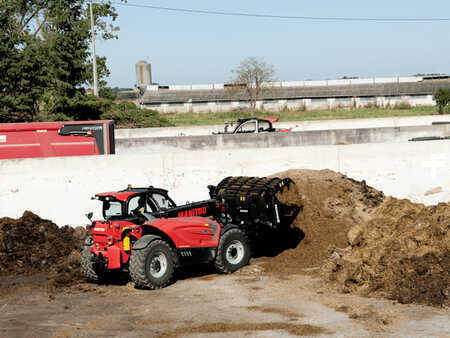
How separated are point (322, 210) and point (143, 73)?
78.6 metres

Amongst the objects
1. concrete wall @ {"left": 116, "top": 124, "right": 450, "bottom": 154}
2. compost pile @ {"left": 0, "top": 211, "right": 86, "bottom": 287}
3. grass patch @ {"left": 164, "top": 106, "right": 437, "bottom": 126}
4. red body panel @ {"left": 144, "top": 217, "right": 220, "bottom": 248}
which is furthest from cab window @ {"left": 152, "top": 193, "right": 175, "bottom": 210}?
grass patch @ {"left": 164, "top": 106, "right": 437, "bottom": 126}

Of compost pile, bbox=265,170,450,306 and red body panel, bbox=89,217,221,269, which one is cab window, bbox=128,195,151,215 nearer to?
red body panel, bbox=89,217,221,269

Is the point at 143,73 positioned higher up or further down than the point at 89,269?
higher up

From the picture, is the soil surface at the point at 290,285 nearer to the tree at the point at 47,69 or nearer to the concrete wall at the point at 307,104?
the tree at the point at 47,69

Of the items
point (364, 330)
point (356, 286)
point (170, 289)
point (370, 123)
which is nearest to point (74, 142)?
point (170, 289)

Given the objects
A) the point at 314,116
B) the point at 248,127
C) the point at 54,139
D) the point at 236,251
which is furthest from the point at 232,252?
the point at 314,116

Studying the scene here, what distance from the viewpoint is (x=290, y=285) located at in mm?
10117

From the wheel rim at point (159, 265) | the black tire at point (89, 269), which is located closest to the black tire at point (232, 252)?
the wheel rim at point (159, 265)

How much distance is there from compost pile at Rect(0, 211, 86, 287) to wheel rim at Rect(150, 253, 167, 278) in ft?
6.27

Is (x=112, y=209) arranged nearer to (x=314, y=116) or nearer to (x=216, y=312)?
(x=216, y=312)

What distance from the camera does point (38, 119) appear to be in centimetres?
3262

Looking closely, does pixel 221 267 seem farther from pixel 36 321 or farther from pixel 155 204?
pixel 36 321

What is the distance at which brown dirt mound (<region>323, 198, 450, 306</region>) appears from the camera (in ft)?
28.9

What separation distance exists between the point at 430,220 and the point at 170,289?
4.75 meters
